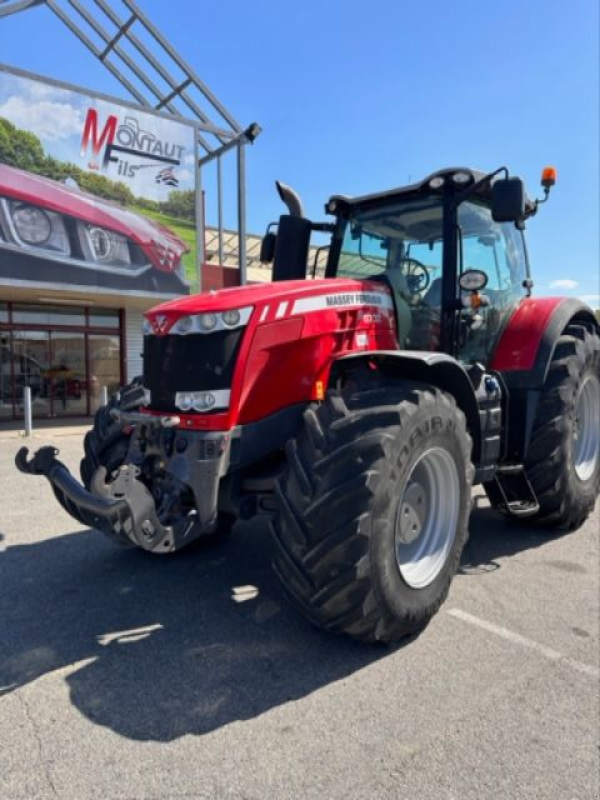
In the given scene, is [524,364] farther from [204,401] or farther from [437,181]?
[204,401]

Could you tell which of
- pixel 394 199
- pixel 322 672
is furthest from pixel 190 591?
pixel 394 199

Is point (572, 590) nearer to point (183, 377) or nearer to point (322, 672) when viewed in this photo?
point (322, 672)

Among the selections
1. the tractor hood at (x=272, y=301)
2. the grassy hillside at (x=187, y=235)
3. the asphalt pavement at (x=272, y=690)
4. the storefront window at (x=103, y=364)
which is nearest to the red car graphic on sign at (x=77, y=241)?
the grassy hillside at (x=187, y=235)

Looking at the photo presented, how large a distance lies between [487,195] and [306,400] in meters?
2.34

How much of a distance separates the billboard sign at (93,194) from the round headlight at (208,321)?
10.2m

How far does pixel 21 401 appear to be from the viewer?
14383 mm

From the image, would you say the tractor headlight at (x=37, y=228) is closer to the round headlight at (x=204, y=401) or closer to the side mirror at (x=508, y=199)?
the round headlight at (x=204, y=401)

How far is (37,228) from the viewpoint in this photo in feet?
39.3

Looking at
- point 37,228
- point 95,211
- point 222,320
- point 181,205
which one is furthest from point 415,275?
point 181,205

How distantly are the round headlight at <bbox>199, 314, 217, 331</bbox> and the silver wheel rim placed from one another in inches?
138

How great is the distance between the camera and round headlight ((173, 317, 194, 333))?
10.3ft

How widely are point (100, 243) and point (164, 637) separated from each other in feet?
37.5

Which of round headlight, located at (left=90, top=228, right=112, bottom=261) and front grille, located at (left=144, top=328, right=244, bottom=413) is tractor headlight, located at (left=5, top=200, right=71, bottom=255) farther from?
front grille, located at (left=144, top=328, right=244, bottom=413)

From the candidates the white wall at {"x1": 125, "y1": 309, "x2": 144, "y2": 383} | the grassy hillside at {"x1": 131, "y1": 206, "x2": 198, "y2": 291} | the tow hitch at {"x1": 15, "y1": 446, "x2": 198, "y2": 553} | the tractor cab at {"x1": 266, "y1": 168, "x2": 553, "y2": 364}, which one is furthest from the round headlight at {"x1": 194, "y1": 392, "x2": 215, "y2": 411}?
the white wall at {"x1": 125, "y1": 309, "x2": 144, "y2": 383}
